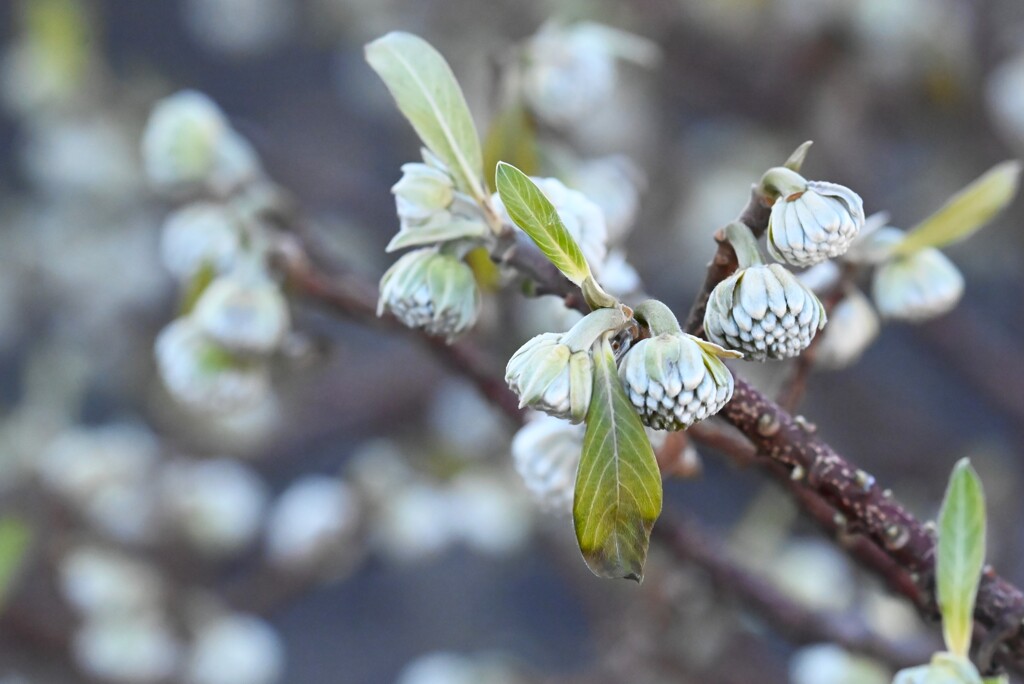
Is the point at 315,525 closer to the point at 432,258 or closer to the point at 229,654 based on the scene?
the point at 229,654

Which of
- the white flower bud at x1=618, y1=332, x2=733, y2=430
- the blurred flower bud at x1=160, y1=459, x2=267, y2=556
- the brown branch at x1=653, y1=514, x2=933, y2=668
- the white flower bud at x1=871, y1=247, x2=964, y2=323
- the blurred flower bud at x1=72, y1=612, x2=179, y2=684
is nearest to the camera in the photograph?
the white flower bud at x1=618, y1=332, x2=733, y2=430

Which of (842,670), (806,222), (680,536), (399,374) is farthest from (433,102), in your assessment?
(399,374)

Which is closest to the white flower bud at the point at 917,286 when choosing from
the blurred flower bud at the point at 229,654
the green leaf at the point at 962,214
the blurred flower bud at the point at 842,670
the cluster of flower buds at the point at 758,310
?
the green leaf at the point at 962,214

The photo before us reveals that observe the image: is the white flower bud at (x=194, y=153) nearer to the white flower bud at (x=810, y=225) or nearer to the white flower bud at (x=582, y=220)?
the white flower bud at (x=582, y=220)

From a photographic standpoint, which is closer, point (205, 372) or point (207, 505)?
point (205, 372)

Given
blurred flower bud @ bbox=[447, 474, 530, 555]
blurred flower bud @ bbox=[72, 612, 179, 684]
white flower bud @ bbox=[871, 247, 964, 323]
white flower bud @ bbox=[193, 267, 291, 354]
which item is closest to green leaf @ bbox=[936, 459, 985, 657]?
white flower bud @ bbox=[871, 247, 964, 323]

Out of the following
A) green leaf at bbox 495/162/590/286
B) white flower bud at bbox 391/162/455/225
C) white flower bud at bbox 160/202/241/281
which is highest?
white flower bud at bbox 160/202/241/281

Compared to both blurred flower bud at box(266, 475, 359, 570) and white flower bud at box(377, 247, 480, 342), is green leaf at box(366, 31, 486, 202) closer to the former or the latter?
white flower bud at box(377, 247, 480, 342)
